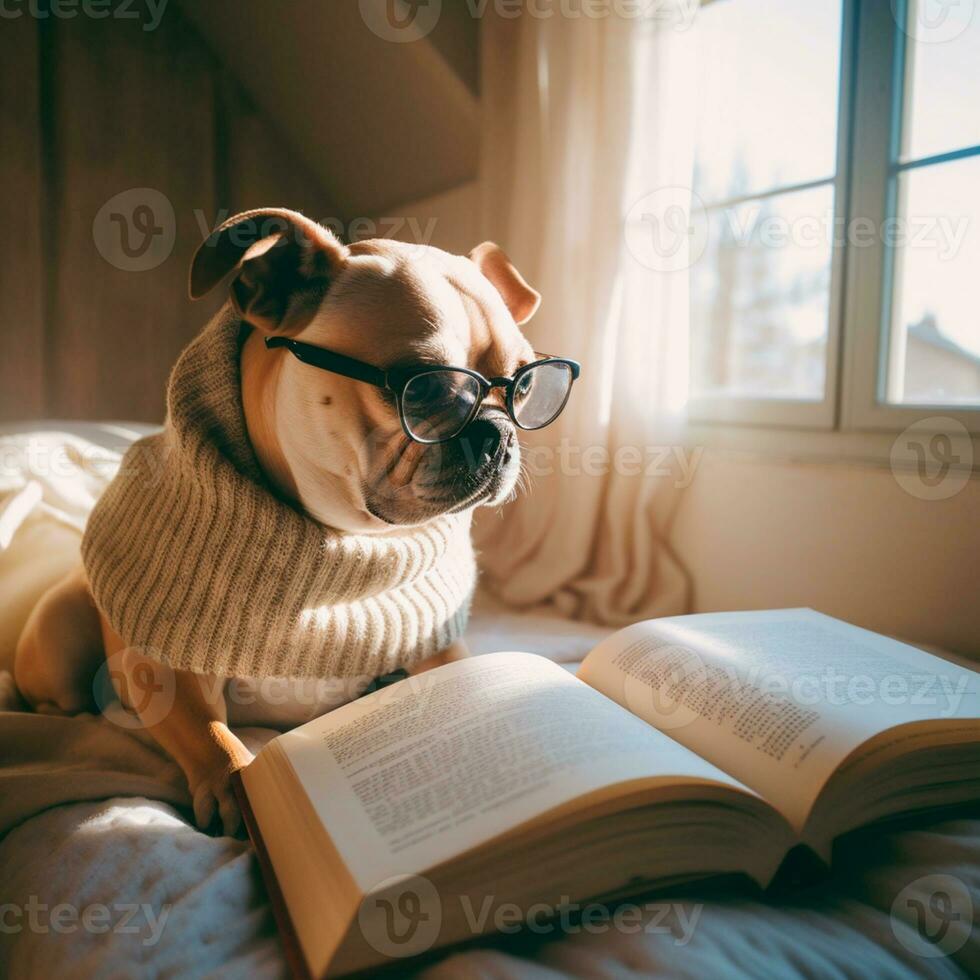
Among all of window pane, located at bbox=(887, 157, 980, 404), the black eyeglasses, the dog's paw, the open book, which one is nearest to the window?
window pane, located at bbox=(887, 157, 980, 404)

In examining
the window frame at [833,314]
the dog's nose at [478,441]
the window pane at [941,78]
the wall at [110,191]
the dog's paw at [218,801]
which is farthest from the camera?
the wall at [110,191]

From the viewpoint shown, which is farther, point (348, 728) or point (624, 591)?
point (624, 591)

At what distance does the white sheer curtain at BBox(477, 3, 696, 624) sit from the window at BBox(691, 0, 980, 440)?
0.60 ft

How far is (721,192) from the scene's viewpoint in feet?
5.75

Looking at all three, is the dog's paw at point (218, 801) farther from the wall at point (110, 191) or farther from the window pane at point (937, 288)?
the wall at point (110, 191)

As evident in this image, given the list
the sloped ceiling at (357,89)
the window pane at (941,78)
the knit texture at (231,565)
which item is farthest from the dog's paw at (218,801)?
the sloped ceiling at (357,89)

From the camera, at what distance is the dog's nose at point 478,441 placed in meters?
0.90

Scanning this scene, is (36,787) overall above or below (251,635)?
below

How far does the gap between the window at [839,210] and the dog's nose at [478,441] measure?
83cm

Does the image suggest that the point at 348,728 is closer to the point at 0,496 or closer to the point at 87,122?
the point at 0,496

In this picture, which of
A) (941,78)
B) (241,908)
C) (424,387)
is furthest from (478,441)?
(941,78)

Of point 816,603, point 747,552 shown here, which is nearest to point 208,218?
point 747,552

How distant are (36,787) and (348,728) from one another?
33 centimetres

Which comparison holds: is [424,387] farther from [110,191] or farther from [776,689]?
[110,191]
